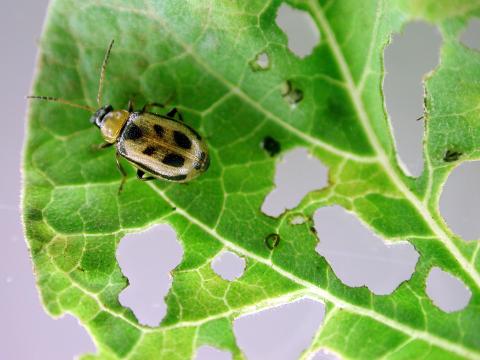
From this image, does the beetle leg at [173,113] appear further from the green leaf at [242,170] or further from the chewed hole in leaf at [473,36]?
the chewed hole in leaf at [473,36]

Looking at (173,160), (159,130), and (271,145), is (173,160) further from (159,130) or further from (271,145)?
(271,145)

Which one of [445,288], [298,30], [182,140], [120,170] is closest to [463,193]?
[445,288]

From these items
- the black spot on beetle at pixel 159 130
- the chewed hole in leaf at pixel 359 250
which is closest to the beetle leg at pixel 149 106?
the black spot on beetle at pixel 159 130

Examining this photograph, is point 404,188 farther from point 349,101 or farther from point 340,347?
point 340,347

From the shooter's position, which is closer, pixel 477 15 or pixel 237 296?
pixel 477 15

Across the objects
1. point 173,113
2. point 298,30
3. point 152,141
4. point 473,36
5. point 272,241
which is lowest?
point 272,241

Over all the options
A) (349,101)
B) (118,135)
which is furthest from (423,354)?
(118,135)
